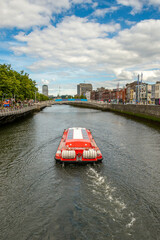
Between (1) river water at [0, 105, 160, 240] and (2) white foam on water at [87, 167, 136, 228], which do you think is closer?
(1) river water at [0, 105, 160, 240]

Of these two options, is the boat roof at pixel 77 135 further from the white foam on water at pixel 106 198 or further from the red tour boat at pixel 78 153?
the white foam on water at pixel 106 198

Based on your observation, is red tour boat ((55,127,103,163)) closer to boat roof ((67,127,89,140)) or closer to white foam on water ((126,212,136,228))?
boat roof ((67,127,89,140))

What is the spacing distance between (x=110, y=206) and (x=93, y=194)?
1612mm

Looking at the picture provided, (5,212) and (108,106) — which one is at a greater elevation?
(108,106)

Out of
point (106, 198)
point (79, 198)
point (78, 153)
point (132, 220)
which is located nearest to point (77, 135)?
point (78, 153)

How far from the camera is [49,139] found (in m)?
29.4


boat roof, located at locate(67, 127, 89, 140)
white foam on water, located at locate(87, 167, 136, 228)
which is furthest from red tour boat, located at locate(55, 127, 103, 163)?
boat roof, located at locate(67, 127, 89, 140)

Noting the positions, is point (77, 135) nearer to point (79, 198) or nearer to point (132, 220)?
point (79, 198)

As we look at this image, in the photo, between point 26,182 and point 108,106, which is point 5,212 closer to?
point 26,182

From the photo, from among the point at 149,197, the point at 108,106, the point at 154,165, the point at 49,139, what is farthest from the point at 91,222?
the point at 108,106

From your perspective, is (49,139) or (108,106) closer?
(49,139)

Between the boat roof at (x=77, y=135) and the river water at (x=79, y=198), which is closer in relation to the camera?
the river water at (x=79, y=198)

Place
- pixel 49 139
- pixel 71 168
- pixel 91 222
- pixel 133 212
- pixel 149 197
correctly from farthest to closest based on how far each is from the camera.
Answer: pixel 49 139
pixel 71 168
pixel 149 197
pixel 133 212
pixel 91 222

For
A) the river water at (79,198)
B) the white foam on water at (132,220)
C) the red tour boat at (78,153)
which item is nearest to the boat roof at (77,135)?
the red tour boat at (78,153)
